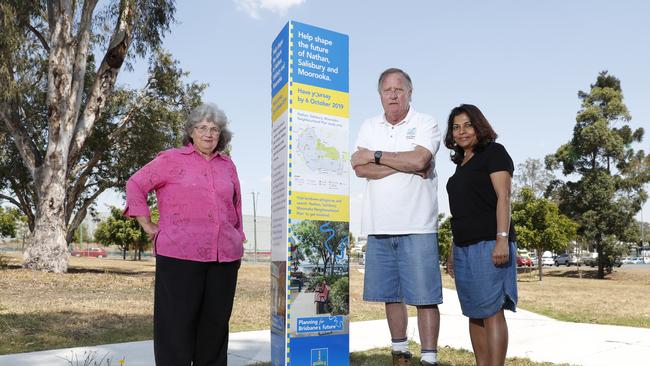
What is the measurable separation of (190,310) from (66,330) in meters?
4.67

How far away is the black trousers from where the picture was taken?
343 cm

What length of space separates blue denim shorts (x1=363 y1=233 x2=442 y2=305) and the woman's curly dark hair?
605 millimetres

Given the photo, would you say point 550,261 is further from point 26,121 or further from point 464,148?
point 464,148

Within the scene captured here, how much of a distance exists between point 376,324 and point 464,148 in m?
4.38

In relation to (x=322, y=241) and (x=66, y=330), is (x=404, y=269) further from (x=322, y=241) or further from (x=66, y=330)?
(x=66, y=330)

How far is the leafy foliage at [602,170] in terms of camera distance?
3291 centimetres

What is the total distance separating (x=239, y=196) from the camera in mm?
3836

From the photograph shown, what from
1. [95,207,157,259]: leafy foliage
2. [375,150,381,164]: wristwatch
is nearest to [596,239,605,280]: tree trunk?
[375,150,381,164]: wristwatch

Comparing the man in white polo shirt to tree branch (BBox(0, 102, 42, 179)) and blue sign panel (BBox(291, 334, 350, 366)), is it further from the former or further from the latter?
tree branch (BBox(0, 102, 42, 179))

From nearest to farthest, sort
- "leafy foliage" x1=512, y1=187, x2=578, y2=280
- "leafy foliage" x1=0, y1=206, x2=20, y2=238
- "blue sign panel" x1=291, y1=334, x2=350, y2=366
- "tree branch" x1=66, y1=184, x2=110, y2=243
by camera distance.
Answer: "blue sign panel" x1=291, y1=334, x2=350, y2=366, "tree branch" x1=66, y1=184, x2=110, y2=243, "leafy foliage" x1=512, y1=187, x2=578, y2=280, "leafy foliage" x1=0, y1=206, x2=20, y2=238

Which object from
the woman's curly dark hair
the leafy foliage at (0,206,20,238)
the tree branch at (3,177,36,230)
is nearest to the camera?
the woman's curly dark hair

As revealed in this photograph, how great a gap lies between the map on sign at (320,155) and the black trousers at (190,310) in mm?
993

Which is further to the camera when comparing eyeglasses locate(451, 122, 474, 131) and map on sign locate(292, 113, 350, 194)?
map on sign locate(292, 113, 350, 194)

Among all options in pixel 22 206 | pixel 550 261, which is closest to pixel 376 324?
pixel 22 206
